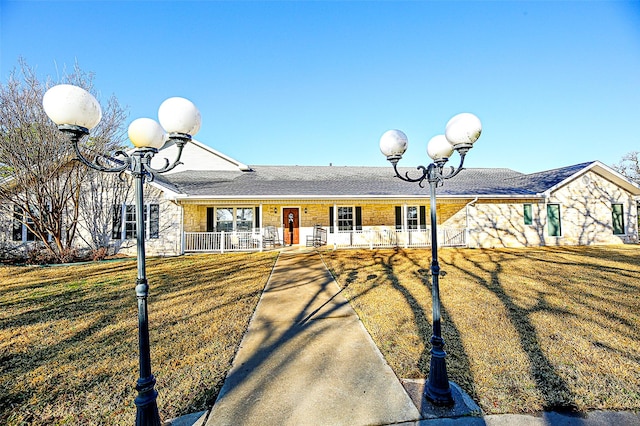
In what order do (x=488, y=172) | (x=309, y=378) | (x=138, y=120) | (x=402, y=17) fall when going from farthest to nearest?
(x=488, y=172)
(x=402, y=17)
(x=309, y=378)
(x=138, y=120)

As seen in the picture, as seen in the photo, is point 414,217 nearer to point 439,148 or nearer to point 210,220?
point 210,220

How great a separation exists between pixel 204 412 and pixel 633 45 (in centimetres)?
1721

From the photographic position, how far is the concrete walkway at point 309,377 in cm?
229

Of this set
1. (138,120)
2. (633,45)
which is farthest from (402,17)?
(138,120)

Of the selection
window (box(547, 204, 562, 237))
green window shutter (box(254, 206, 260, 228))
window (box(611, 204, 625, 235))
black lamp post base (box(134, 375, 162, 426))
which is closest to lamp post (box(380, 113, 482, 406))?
black lamp post base (box(134, 375, 162, 426))

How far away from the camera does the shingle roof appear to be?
12836 millimetres

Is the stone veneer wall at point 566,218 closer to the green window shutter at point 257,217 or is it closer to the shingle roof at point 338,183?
the shingle roof at point 338,183

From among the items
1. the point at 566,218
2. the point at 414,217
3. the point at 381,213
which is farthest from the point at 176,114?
the point at 566,218

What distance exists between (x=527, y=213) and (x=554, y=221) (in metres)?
1.50

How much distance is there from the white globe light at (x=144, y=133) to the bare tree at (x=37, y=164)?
9.63 meters

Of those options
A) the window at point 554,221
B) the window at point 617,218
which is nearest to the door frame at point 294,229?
the window at point 554,221

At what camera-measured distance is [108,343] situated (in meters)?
3.71

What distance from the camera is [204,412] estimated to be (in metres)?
2.34

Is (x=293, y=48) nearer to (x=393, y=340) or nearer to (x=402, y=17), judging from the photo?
(x=402, y=17)
